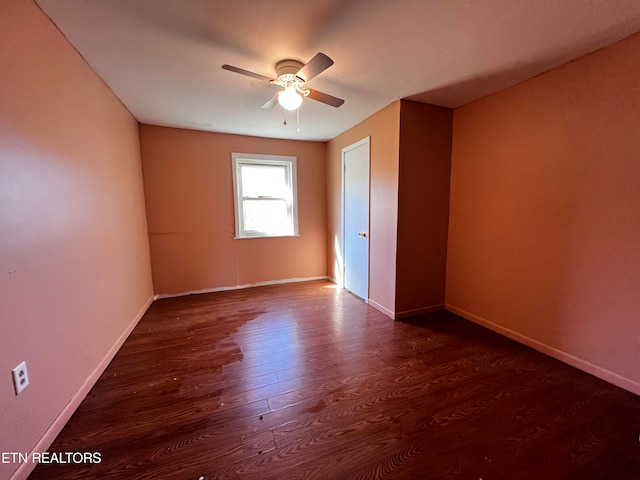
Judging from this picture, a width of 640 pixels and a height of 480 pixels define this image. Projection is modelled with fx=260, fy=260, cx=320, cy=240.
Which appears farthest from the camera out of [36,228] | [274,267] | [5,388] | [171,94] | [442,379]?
[274,267]

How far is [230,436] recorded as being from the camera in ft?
4.69

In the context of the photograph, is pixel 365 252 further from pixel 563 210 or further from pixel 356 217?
pixel 563 210

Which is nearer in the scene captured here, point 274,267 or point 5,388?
point 5,388

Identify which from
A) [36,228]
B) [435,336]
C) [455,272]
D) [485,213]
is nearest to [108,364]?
[36,228]

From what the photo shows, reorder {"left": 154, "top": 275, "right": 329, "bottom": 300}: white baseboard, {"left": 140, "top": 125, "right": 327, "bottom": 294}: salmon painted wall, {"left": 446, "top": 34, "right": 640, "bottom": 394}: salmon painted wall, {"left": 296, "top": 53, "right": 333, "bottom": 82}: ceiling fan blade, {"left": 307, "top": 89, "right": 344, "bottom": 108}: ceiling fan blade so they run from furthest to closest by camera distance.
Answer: {"left": 154, "top": 275, "right": 329, "bottom": 300}: white baseboard → {"left": 140, "top": 125, "right": 327, "bottom": 294}: salmon painted wall → {"left": 307, "top": 89, "right": 344, "bottom": 108}: ceiling fan blade → {"left": 446, "top": 34, "right": 640, "bottom": 394}: salmon painted wall → {"left": 296, "top": 53, "right": 333, "bottom": 82}: ceiling fan blade

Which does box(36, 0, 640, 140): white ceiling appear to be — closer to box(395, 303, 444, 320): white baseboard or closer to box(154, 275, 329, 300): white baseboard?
box(395, 303, 444, 320): white baseboard

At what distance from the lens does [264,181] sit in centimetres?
409

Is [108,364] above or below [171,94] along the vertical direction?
below

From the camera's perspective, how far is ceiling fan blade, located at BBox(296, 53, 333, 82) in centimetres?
155

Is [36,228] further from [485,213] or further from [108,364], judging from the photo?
[485,213]

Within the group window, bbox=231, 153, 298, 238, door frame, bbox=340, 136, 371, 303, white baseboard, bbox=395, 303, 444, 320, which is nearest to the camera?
white baseboard, bbox=395, 303, 444, 320

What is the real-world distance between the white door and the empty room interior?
71 millimetres

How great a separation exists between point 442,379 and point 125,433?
6.64 ft

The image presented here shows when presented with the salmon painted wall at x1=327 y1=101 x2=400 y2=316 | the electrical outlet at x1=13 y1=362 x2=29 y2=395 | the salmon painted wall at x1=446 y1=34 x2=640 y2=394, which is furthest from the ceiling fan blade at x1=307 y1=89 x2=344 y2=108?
the electrical outlet at x1=13 y1=362 x2=29 y2=395
